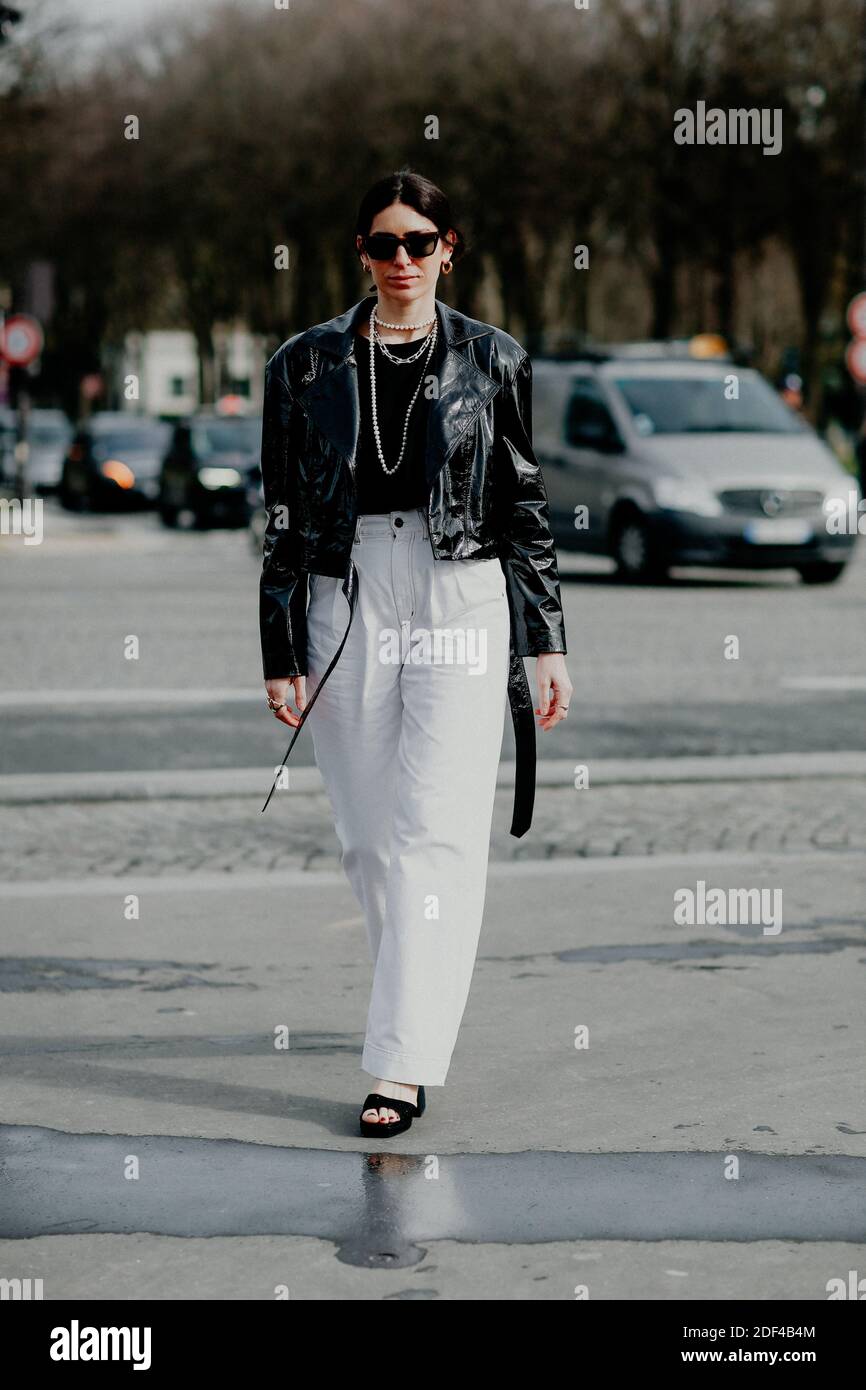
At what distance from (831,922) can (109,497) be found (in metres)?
34.3

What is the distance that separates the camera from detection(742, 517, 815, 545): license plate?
64.8ft

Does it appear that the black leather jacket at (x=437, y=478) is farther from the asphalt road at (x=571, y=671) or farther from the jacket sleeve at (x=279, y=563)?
the asphalt road at (x=571, y=671)

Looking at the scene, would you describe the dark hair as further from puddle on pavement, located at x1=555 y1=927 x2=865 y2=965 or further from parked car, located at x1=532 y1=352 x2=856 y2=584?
parked car, located at x1=532 y1=352 x2=856 y2=584

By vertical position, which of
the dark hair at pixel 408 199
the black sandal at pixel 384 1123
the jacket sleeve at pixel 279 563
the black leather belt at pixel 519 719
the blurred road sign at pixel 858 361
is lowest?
the black sandal at pixel 384 1123

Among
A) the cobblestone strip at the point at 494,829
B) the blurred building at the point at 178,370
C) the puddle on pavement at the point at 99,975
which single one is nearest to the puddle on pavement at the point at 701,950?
the puddle on pavement at the point at 99,975

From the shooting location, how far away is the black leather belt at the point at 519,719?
15.6ft

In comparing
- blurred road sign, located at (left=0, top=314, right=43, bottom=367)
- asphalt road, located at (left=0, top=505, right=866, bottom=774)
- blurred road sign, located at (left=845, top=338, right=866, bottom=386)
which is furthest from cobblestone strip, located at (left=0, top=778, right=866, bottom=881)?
blurred road sign, located at (left=0, top=314, right=43, bottom=367)

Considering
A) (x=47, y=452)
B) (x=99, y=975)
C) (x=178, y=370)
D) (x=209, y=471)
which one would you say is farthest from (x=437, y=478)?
(x=178, y=370)

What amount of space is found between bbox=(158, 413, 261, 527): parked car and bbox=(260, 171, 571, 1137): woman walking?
27.0 meters

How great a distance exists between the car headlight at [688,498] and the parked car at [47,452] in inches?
964

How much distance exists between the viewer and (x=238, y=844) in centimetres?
826

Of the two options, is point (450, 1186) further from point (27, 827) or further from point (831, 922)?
point (27, 827)

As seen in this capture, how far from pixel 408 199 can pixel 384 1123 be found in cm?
181

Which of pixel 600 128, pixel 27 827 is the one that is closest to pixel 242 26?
pixel 600 128
